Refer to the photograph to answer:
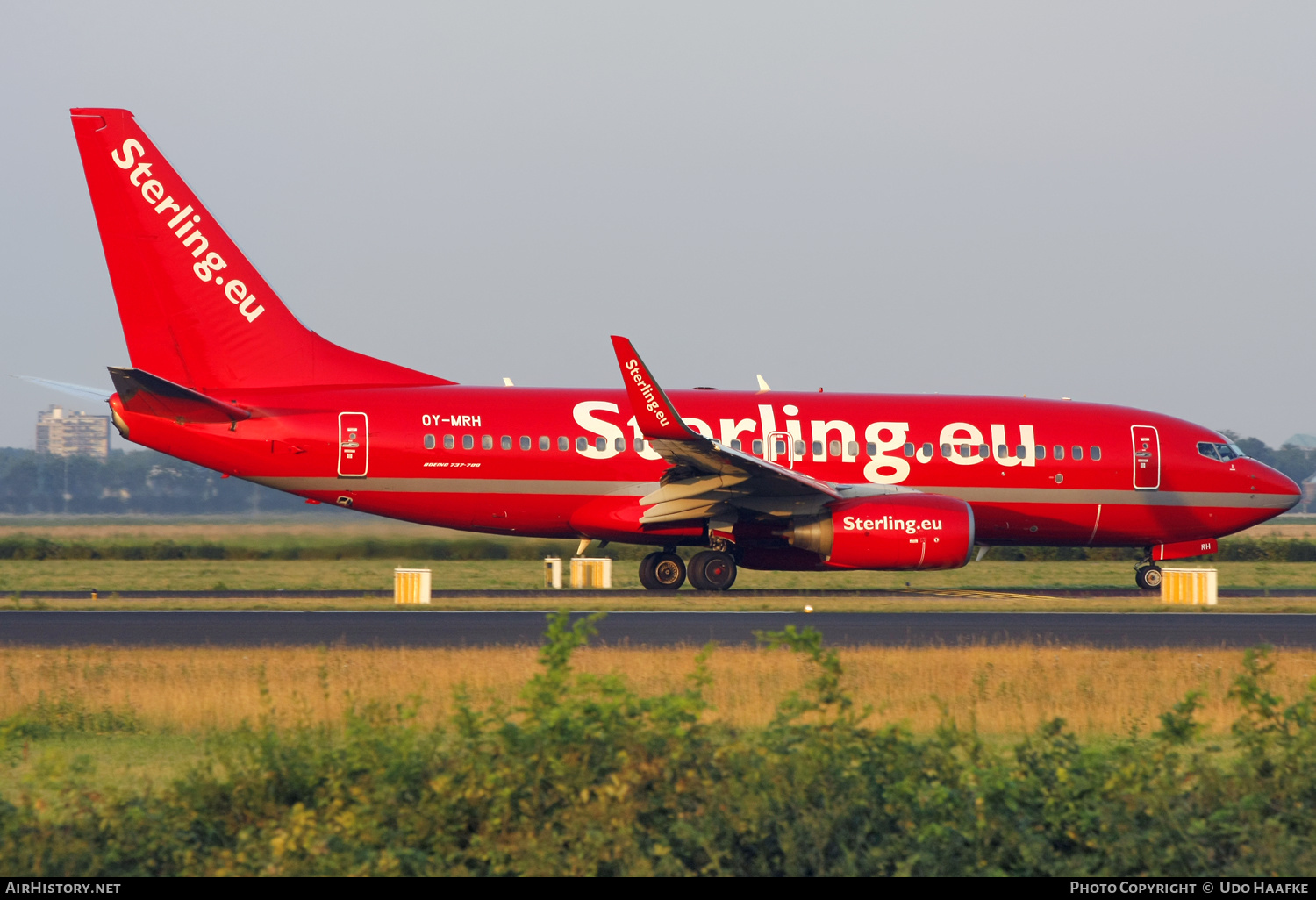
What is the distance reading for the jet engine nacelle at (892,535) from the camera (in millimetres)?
23422

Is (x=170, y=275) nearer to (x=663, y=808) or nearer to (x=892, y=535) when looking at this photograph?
(x=892, y=535)

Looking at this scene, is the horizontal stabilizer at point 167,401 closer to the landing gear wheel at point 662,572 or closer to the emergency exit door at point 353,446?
the emergency exit door at point 353,446

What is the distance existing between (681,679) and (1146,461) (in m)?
17.4

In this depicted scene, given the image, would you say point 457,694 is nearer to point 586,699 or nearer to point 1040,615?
point 586,699

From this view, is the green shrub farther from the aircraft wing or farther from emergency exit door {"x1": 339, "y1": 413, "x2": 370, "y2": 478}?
emergency exit door {"x1": 339, "y1": 413, "x2": 370, "y2": 478}

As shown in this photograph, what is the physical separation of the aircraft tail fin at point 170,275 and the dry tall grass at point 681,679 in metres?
10.1

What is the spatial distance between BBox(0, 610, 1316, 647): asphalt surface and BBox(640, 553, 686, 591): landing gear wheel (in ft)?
14.4

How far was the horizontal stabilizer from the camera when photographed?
75.4 feet

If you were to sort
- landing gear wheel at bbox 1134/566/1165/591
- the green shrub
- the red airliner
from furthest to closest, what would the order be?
1. landing gear wheel at bbox 1134/566/1165/591
2. the red airliner
3. the green shrub

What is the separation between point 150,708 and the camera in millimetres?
11828

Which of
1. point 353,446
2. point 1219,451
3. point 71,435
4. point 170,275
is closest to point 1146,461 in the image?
point 1219,451

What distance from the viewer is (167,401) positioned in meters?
23.5

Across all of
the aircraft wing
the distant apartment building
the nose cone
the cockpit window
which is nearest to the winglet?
the aircraft wing
